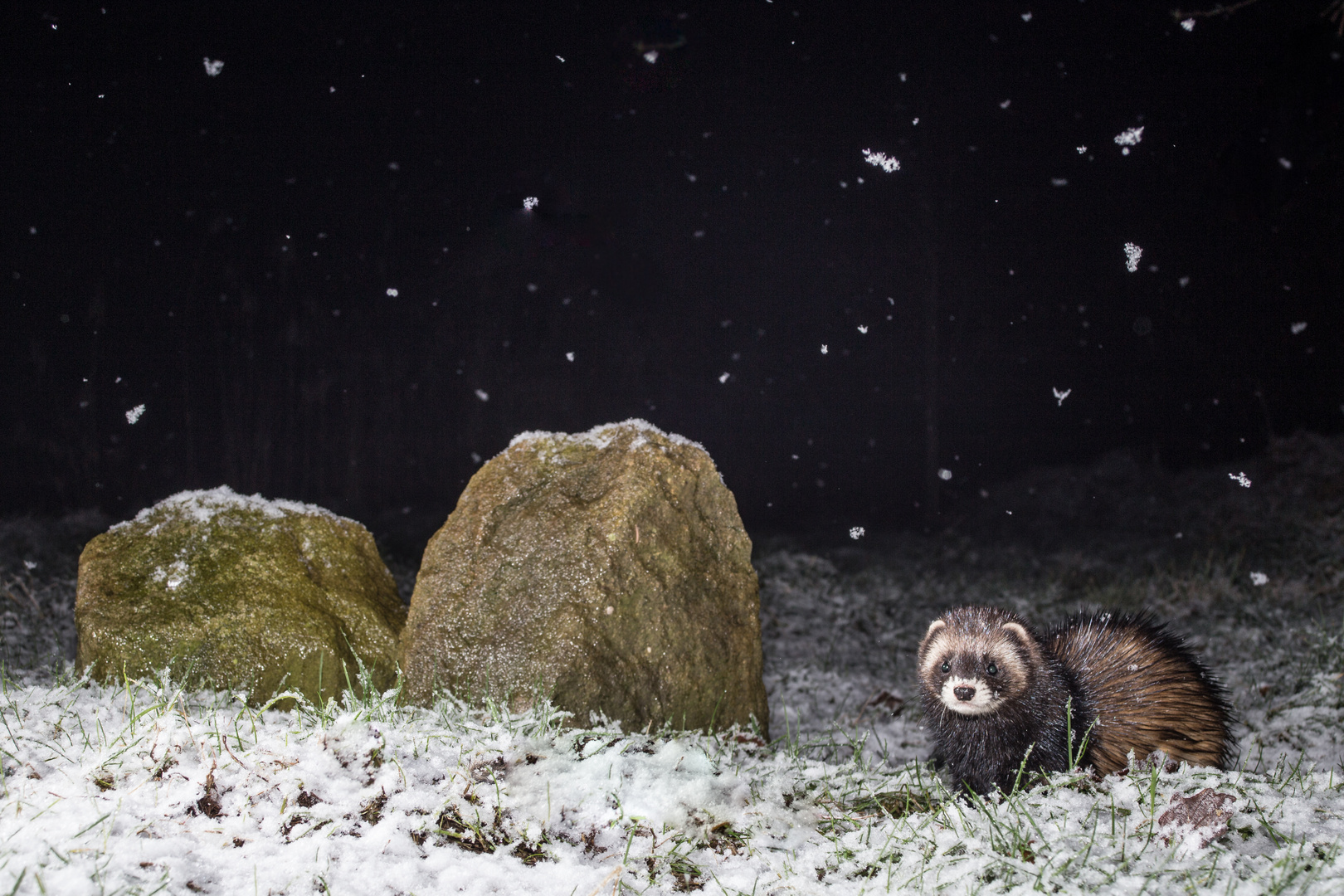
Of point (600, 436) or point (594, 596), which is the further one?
point (600, 436)

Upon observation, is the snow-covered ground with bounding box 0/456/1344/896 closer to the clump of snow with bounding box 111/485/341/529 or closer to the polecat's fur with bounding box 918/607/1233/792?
the polecat's fur with bounding box 918/607/1233/792

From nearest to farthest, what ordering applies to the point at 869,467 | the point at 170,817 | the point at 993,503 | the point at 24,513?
the point at 170,817, the point at 24,513, the point at 993,503, the point at 869,467

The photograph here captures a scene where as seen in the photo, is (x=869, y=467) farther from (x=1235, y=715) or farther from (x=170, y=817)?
(x=170, y=817)

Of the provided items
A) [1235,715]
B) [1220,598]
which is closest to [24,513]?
[1235,715]

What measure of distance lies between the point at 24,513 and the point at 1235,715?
59.4 ft

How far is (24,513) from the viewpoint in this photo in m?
13.5

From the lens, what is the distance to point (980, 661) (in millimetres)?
3812

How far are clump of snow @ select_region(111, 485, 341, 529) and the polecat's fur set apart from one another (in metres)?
4.18

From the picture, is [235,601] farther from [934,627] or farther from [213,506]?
[934,627]

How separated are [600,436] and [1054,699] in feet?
10.2

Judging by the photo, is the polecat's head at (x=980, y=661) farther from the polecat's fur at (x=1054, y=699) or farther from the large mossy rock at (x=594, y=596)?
the large mossy rock at (x=594, y=596)

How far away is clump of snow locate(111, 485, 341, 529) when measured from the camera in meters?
4.82

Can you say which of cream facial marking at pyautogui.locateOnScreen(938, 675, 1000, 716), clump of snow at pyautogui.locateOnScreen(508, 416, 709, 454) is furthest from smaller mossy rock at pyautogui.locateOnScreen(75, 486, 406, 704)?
cream facial marking at pyautogui.locateOnScreen(938, 675, 1000, 716)

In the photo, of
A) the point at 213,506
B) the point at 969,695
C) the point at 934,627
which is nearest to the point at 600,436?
the point at 934,627
